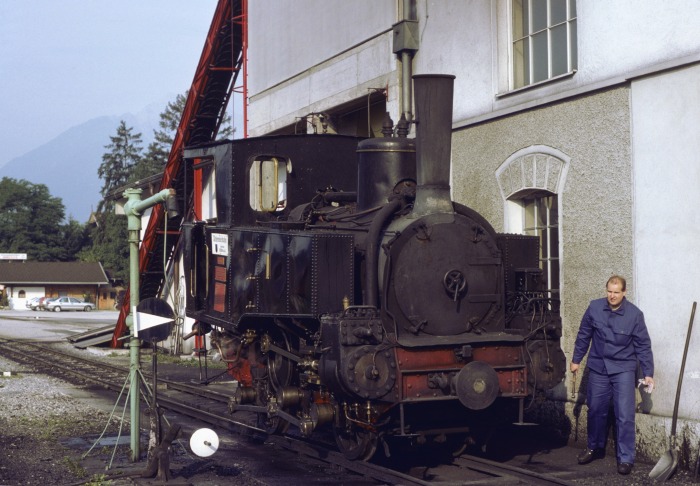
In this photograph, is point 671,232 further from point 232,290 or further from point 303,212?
point 232,290

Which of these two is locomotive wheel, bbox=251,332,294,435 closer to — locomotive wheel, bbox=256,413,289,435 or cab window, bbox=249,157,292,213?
locomotive wheel, bbox=256,413,289,435

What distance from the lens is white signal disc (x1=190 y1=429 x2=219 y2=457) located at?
7.25 m

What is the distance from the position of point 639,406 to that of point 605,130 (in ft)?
8.81

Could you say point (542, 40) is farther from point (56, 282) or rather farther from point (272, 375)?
point (56, 282)

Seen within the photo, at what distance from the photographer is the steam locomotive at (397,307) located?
7410mm

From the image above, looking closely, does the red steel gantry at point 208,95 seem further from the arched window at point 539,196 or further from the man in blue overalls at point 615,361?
the man in blue overalls at point 615,361

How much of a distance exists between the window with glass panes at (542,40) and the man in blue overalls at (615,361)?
292cm

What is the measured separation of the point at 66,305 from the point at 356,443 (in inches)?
2362

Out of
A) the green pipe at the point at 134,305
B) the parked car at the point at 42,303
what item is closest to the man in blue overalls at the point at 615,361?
the green pipe at the point at 134,305

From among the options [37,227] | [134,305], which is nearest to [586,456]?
[134,305]

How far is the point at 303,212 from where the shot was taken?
941 cm

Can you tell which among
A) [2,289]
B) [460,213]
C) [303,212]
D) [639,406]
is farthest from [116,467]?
[2,289]

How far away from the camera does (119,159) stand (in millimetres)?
75875

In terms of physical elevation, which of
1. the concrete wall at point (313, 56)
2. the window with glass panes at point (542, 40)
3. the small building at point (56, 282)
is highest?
the concrete wall at point (313, 56)
